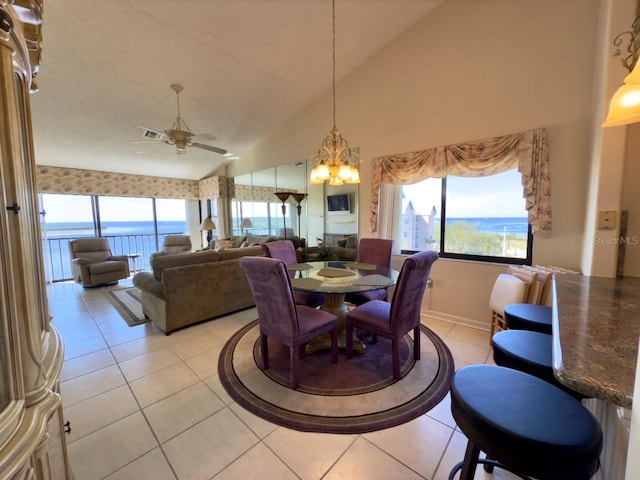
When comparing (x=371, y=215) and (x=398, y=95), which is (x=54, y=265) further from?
(x=398, y=95)

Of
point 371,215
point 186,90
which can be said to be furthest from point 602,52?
point 186,90

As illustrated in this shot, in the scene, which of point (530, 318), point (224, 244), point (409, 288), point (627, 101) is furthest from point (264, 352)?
point (224, 244)

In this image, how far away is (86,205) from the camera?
5953 mm

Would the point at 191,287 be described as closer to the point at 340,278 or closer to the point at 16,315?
the point at 340,278

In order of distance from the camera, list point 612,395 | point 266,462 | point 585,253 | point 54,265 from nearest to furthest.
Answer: point 612,395, point 266,462, point 585,253, point 54,265

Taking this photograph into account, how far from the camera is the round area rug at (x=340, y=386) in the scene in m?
1.70

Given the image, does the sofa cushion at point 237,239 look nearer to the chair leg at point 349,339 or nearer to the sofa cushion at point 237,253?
the sofa cushion at point 237,253

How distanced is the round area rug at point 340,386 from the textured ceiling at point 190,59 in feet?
11.6

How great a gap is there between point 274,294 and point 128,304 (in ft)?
11.1

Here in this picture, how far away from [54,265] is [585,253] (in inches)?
362

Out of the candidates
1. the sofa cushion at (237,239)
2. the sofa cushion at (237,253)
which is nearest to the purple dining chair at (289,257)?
the sofa cushion at (237,253)

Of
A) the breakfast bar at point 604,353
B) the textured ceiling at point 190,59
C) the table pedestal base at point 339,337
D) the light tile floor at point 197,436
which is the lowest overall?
the light tile floor at point 197,436

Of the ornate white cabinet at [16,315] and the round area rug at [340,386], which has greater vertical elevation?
the ornate white cabinet at [16,315]

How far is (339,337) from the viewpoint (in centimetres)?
264
